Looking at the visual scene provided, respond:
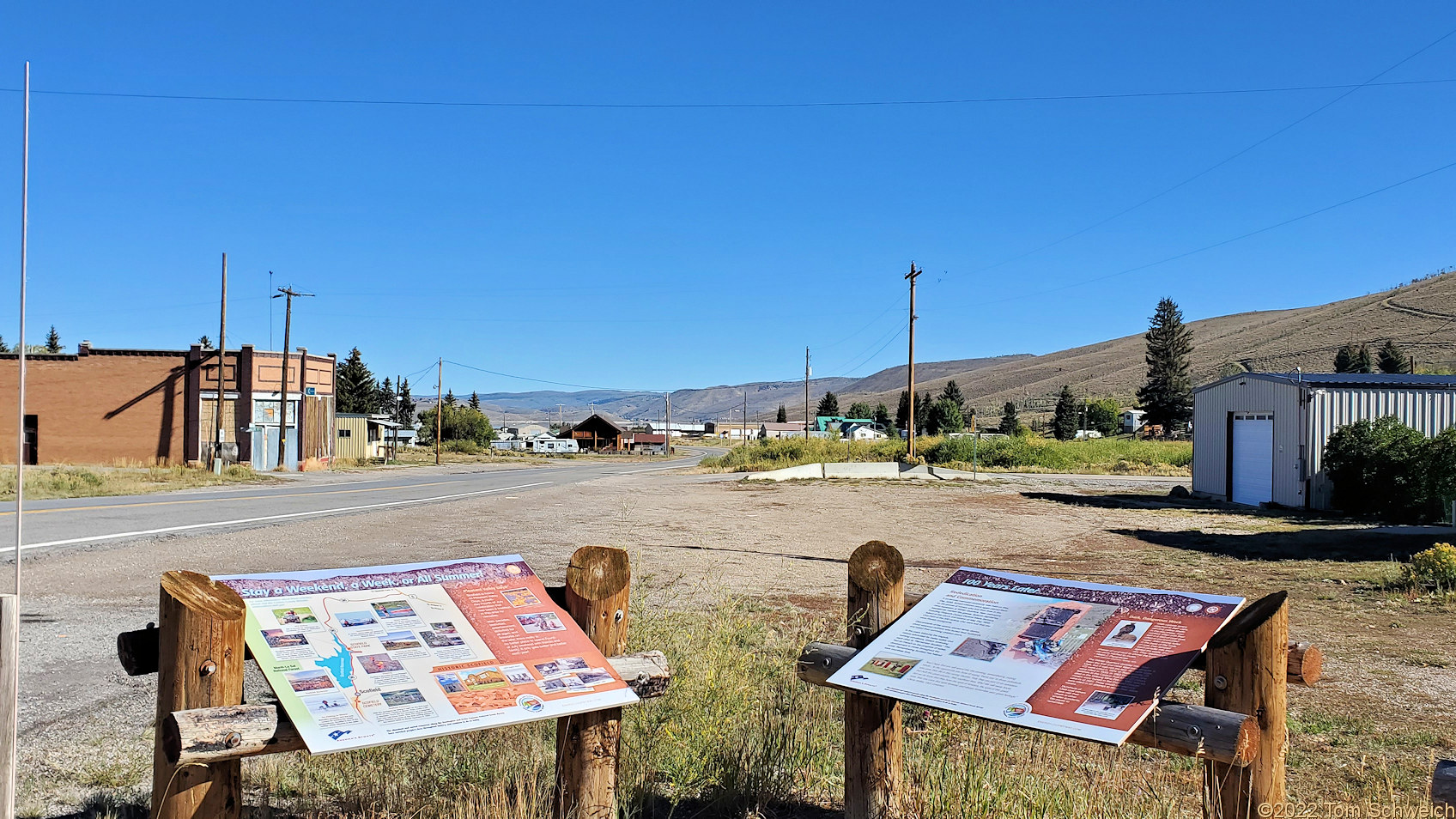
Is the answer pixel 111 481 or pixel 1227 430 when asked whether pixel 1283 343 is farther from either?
pixel 111 481

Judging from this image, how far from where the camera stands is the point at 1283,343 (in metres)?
128

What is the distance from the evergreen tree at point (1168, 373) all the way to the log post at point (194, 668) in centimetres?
9751

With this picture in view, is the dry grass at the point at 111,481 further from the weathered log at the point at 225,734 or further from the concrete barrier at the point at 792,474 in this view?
the weathered log at the point at 225,734

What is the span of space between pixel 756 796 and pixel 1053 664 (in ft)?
5.63

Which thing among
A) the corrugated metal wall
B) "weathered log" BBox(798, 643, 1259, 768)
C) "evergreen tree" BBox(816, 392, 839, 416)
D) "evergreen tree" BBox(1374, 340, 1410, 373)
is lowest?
"weathered log" BBox(798, 643, 1259, 768)

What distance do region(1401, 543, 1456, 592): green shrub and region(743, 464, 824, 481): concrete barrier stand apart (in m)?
26.8

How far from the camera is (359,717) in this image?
2686 millimetres

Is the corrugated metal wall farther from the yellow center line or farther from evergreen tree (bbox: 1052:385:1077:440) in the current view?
evergreen tree (bbox: 1052:385:1077:440)

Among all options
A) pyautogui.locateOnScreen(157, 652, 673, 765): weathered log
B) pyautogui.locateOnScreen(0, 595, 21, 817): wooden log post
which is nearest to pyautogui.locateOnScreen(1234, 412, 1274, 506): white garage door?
pyautogui.locateOnScreen(157, 652, 673, 765): weathered log

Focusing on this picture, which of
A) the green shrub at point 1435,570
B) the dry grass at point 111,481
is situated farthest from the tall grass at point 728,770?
the dry grass at point 111,481

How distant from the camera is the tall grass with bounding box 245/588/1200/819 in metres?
3.71

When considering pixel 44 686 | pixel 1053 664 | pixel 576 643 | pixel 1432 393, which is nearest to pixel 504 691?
pixel 576 643

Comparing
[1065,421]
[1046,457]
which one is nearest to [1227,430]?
[1046,457]

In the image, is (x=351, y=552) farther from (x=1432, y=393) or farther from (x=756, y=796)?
(x=1432, y=393)
